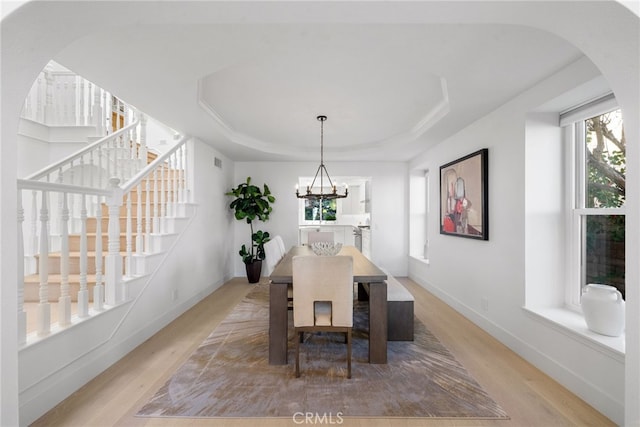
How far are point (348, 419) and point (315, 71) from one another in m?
2.58

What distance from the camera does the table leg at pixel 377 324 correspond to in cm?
260

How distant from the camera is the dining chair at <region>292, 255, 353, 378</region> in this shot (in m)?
2.38

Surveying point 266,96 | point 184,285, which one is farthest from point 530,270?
point 184,285

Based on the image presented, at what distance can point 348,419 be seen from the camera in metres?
1.89

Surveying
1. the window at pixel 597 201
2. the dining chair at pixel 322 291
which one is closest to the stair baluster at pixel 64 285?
the dining chair at pixel 322 291

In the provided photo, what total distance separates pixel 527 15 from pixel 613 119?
1.55m

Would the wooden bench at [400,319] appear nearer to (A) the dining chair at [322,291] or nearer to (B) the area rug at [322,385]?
(B) the area rug at [322,385]

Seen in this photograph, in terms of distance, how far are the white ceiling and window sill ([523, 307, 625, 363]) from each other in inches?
73.8

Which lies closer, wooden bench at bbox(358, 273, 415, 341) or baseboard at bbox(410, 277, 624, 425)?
baseboard at bbox(410, 277, 624, 425)

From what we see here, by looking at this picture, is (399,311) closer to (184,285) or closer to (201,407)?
(201,407)

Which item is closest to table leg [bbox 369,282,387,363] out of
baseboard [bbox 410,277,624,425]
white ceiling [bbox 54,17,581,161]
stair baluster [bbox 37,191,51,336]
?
baseboard [bbox 410,277,624,425]

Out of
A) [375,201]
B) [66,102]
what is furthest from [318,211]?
[66,102]

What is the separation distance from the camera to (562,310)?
2.66 metres

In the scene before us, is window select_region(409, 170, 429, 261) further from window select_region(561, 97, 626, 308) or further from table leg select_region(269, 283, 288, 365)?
table leg select_region(269, 283, 288, 365)
